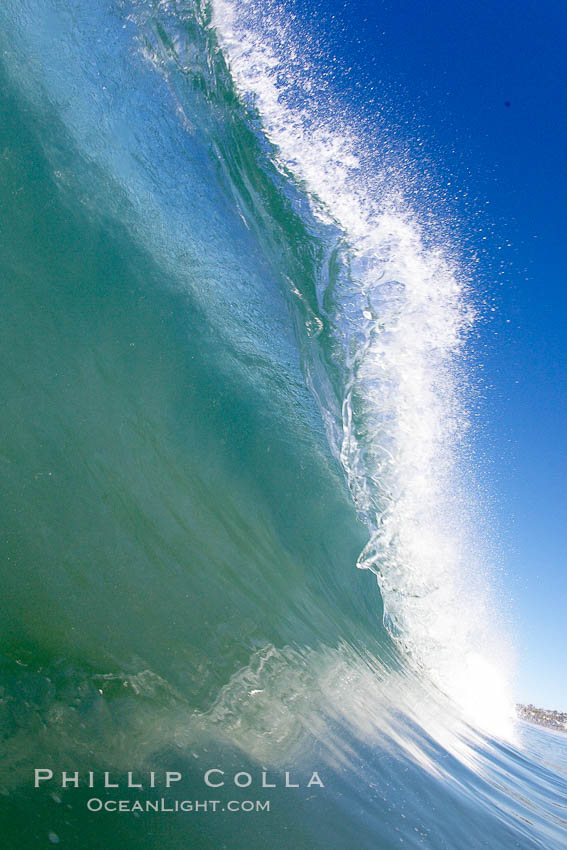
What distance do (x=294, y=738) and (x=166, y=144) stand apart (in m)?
4.77

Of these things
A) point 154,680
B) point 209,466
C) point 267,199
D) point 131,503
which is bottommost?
point 154,680

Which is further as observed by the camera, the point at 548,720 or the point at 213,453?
the point at 548,720

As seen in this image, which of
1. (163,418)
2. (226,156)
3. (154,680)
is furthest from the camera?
(226,156)

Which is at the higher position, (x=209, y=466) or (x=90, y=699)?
(x=209, y=466)

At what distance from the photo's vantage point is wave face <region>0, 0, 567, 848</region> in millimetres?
2152

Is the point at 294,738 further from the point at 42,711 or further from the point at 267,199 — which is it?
the point at 267,199

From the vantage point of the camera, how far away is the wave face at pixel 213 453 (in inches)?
84.7

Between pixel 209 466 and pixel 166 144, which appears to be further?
pixel 166 144

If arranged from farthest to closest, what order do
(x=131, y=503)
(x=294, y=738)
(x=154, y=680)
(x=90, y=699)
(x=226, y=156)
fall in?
(x=226, y=156) < (x=131, y=503) < (x=294, y=738) < (x=154, y=680) < (x=90, y=699)

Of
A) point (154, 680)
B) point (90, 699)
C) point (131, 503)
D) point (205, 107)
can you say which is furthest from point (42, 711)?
point (205, 107)

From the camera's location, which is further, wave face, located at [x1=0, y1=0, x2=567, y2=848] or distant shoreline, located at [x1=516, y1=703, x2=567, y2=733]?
distant shoreline, located at [x1=516, y1=703, x2=567, y2=733]

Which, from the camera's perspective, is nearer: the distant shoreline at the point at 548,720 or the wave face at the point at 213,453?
the wave face at the point at 213,453

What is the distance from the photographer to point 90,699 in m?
2.05

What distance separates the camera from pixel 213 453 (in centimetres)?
425
